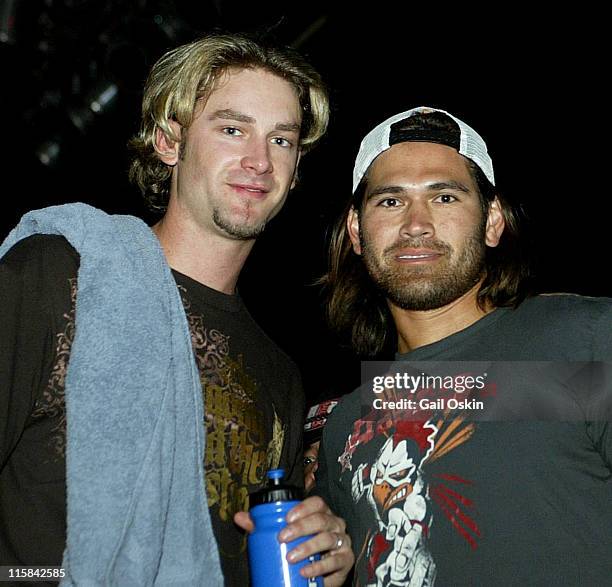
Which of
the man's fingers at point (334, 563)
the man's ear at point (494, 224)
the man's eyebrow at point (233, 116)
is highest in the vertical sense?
the man's eyebrow at point (233, 116)

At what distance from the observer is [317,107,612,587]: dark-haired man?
1927 mm

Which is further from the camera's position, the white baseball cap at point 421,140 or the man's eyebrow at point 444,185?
the white baseball cap at point 421,140

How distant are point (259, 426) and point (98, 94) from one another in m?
3.53

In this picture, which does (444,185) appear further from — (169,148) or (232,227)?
(169,148)

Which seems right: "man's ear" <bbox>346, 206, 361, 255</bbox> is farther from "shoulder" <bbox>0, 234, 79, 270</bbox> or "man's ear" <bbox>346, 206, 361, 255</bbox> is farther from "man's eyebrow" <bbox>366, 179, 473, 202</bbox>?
"shoulder" <bbox>0, 234, 79, 270</bbox>

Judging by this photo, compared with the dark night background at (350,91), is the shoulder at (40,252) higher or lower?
lower

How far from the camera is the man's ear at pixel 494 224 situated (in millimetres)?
2719

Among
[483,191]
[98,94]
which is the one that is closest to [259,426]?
[483,191]

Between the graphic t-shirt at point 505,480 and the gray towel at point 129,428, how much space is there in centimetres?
56

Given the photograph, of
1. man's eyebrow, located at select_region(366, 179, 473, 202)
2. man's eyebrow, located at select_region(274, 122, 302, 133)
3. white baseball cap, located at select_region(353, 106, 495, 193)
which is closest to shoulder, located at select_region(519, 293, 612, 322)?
man's eyebrow, located at select_region(366, 179, 473, 202)

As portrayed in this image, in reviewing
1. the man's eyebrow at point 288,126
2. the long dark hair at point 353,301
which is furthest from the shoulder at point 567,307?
the man's eyebrow at point 288,126

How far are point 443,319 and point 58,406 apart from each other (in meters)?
1.33

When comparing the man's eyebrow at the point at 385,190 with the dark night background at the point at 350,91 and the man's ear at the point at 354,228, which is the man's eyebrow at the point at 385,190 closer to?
the man's ear at the point at 354,228

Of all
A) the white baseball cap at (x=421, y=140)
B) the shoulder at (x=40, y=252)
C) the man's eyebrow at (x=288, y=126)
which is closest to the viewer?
the shoulder at (x=40, y=252)
